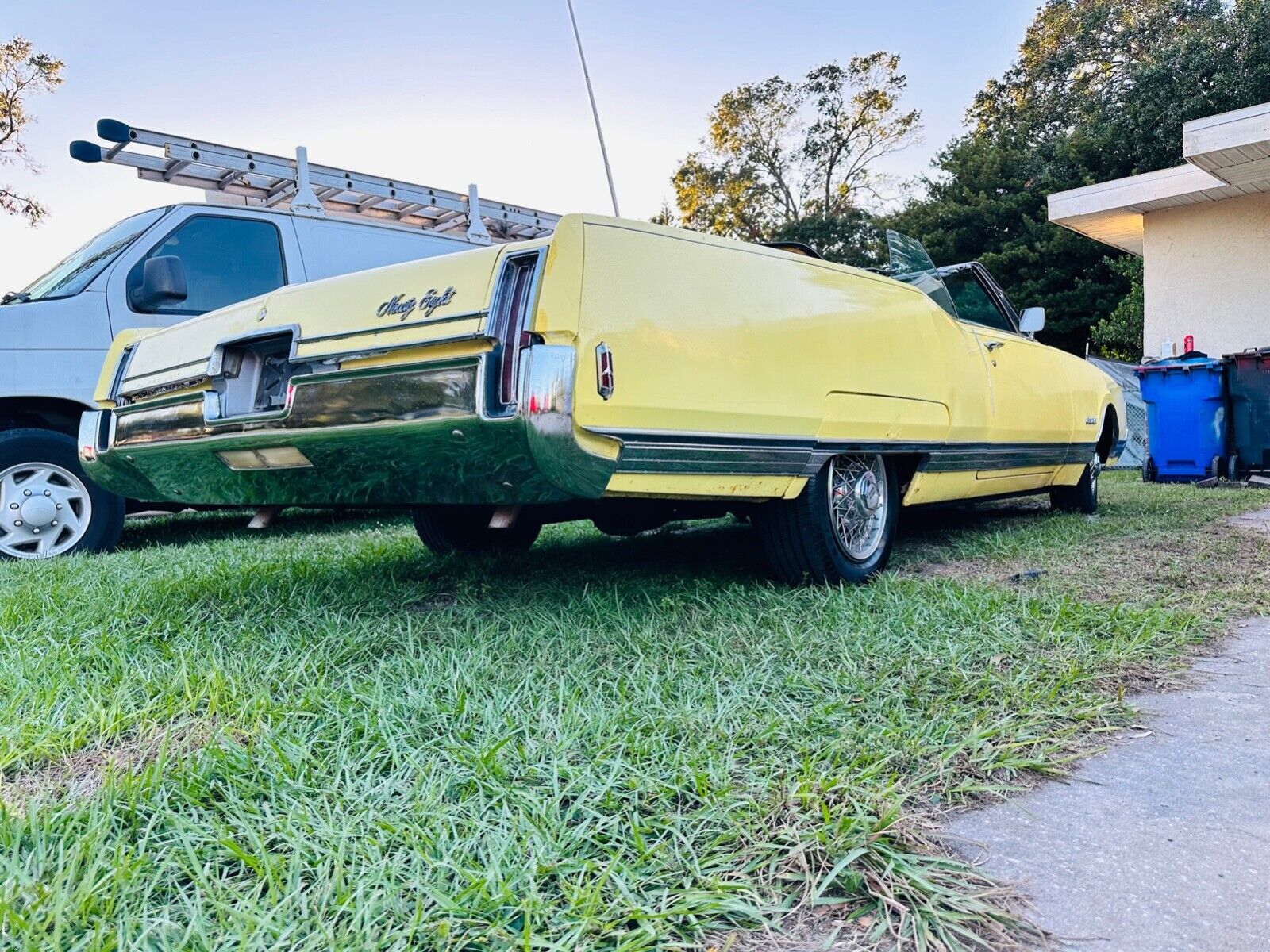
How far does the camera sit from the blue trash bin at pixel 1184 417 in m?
8.80

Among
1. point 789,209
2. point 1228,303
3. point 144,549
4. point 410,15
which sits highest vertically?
point 789,209

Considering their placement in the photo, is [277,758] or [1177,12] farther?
[1177,12]

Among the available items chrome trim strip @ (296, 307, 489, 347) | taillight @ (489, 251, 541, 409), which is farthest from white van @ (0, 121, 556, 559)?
taillight @ (489, 251, 541, 409)

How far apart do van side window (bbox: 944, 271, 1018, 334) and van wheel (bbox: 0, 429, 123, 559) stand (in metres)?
4.86

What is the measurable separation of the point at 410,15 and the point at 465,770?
40.0 ft

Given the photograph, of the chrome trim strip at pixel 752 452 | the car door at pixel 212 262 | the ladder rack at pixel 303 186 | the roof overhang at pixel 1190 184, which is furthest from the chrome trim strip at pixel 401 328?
the roof overhang at pixel 1190 184

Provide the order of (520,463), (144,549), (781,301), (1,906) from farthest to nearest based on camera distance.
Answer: (144,549) → (781,301) → (520,463) → (1,906)

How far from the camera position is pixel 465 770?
171 centimetres

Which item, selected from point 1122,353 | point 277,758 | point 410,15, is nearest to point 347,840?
point 277,758

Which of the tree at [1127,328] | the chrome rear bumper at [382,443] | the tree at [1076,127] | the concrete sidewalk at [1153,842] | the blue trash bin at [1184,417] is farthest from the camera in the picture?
the tree at [1076,127]

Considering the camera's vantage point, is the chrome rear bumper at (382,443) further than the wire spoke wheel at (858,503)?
No

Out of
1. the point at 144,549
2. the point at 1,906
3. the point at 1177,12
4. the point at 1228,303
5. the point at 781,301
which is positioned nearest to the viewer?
the point at 1,906

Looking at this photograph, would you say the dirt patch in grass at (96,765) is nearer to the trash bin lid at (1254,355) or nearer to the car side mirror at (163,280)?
the car side mirror at (163,280)

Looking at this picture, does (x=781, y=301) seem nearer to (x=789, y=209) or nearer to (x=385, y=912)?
(x=385, y=912)
